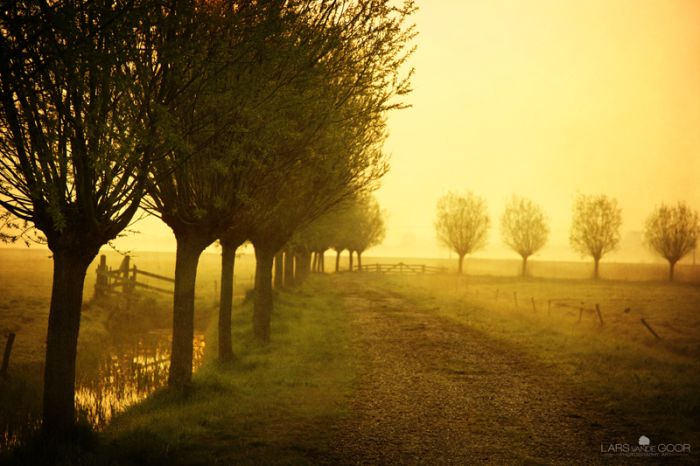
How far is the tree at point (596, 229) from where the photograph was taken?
206 ft

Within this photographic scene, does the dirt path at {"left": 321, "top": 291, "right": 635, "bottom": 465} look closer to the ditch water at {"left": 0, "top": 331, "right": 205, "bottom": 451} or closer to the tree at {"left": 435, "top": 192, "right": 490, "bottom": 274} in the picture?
the ditch water at {"left": 0, "top": 331, "right": 205, "bottom": 451}

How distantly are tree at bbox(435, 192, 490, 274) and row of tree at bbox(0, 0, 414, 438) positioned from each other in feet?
181

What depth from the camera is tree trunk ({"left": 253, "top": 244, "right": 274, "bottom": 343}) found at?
1720cm

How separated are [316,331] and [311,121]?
1107 cm

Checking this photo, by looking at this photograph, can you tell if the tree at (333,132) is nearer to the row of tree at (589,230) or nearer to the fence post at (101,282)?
the fence post at (101,282)

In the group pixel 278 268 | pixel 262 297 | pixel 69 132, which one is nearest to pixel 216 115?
pixel 69 132

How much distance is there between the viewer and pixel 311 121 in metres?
11.1

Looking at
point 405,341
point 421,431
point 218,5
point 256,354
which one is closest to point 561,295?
point 405,341

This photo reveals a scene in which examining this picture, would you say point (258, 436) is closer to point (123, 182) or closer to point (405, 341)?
point (123, 182)

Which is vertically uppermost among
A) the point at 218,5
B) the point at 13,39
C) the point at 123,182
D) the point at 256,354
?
the point at 218,5

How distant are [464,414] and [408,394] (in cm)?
175

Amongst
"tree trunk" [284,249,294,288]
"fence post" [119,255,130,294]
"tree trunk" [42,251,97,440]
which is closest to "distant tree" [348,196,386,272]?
"tree trunk" [284,249,294,288]

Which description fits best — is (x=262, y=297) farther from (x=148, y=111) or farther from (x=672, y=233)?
(x=672, y=233)

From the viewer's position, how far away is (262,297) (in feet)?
56.4
